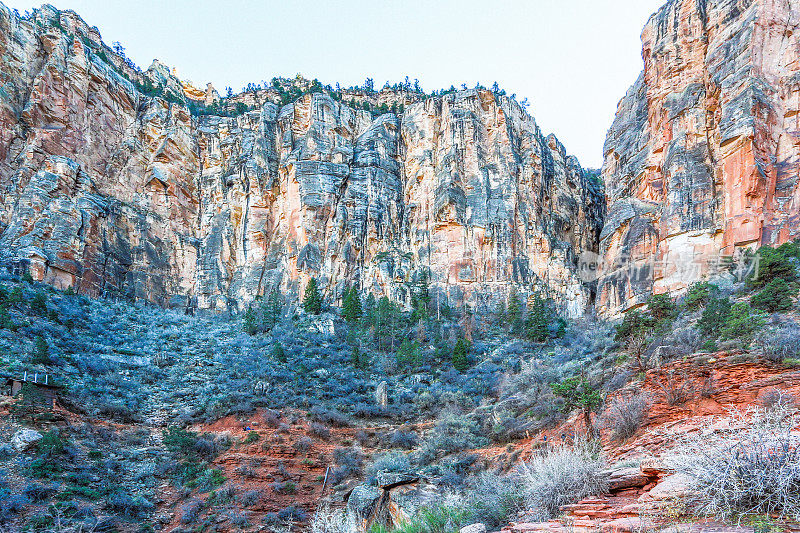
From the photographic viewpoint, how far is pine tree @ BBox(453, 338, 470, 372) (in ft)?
111

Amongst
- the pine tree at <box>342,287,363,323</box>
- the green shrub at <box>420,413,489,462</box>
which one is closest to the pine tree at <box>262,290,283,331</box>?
the pine tree at <box>342,287,363,323</box>

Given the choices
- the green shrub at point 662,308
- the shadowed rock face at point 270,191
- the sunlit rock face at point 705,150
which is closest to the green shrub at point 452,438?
the green shrub at point 662,308

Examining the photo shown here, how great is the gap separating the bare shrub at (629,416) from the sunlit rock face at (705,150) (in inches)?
989

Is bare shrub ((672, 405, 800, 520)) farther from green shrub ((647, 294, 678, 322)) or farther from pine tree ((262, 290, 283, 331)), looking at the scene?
pine tree ((262, 290, 283, 331))

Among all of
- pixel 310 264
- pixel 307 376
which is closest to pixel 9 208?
pixel 310 264

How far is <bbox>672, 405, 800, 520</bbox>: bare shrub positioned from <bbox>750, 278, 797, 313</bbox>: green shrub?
17067mm

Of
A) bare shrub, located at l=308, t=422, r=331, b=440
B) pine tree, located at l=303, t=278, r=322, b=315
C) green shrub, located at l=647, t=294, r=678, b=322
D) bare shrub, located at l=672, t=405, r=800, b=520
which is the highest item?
pine tree, located at l=303, t=278, r=322, b=315

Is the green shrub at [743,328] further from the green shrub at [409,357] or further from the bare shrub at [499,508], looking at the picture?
the green shrub at [409,357]

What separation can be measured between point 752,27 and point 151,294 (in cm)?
5836

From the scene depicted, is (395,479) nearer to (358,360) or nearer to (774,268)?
(358,360)

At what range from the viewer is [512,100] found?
2365 inches

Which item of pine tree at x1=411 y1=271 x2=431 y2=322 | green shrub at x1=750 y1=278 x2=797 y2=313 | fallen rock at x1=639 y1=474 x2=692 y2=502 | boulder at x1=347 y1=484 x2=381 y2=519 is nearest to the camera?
fallen rock at x1=639 y1=474 x2=692 y2=502

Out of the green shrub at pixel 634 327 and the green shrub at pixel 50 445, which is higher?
the green shrub at pixel 634 327

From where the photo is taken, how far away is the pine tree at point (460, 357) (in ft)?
111
